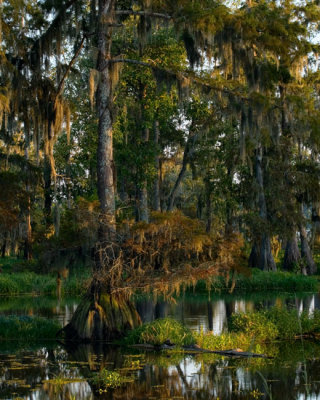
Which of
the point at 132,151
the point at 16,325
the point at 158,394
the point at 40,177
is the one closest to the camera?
the point at 158,394

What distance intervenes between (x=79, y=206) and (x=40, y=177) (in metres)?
12.1

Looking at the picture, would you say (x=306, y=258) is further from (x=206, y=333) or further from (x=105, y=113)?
(x=105, y=113)

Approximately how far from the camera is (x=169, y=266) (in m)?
16.9

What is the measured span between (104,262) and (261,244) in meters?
23.7

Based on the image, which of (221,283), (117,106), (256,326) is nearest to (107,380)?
(256,326)

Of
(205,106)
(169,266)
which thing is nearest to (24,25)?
(169,266)

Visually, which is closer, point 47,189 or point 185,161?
point 185,161

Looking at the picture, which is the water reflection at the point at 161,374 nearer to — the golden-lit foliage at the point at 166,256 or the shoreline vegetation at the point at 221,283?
the golden-lit foliage at the point at 166,256

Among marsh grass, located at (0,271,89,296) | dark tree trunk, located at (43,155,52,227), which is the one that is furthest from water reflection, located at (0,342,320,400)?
dark tree trunk, located at (43,155,52,227)

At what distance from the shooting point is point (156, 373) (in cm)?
1277

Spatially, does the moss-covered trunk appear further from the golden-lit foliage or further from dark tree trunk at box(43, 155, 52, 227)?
dark tree trunk at box(43, 155, 52, 227)

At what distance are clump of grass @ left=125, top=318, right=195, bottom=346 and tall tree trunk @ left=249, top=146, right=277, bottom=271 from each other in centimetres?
2164

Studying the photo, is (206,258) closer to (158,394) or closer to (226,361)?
(226,361)

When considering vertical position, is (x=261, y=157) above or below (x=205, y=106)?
below
